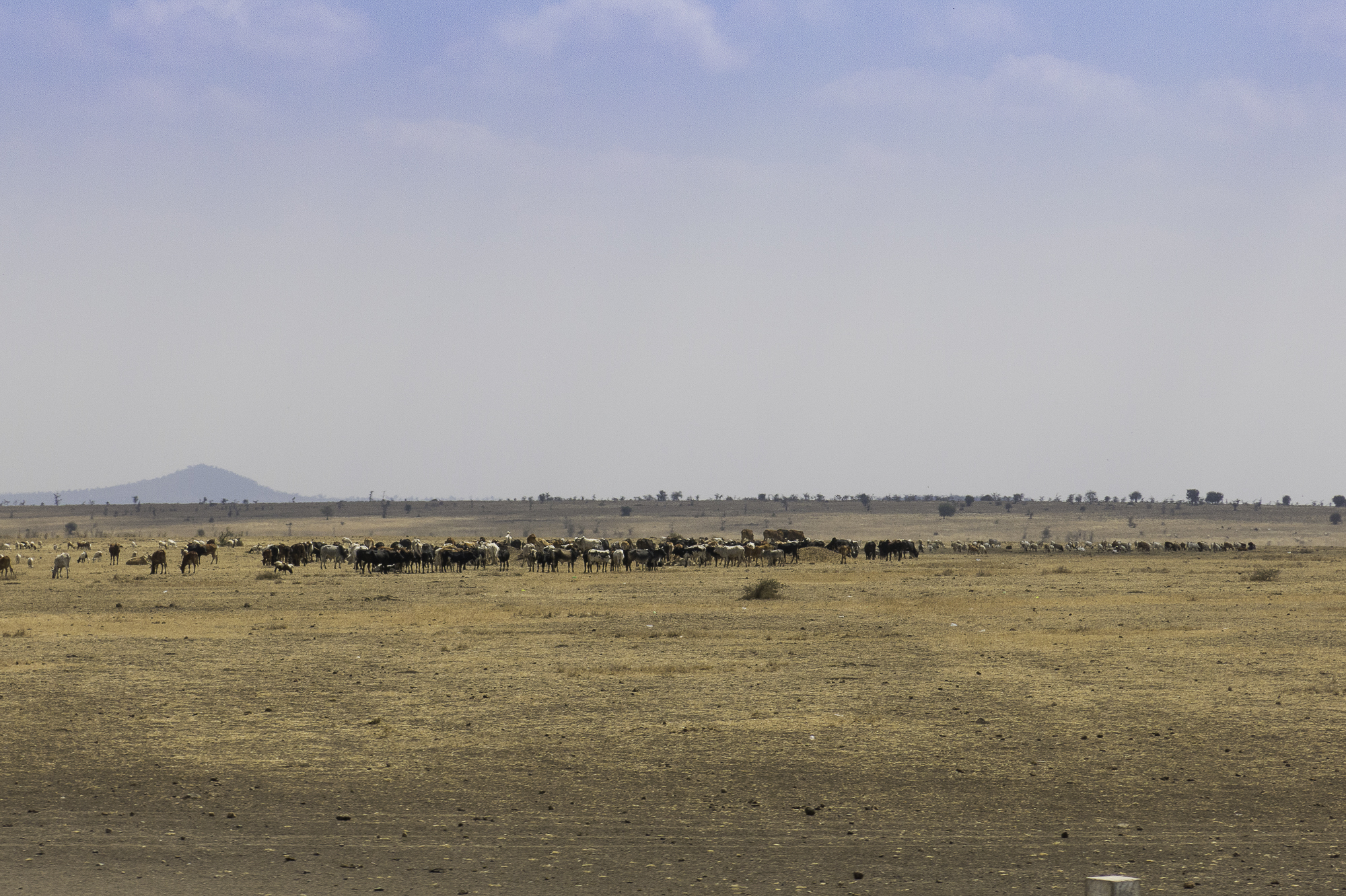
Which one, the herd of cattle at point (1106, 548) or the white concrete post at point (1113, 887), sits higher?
the white concrete post at point (1113, 887)

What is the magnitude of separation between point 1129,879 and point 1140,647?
64.5 feet

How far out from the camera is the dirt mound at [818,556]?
64.8m

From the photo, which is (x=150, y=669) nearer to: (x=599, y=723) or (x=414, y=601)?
(x=599, y=723)

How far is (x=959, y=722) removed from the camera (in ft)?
49.7

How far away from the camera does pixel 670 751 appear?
1362cm

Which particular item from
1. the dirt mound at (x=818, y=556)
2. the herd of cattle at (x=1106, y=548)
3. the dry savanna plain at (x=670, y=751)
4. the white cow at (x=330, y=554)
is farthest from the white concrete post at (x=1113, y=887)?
the herd of cattle at (x=1106, y=548)

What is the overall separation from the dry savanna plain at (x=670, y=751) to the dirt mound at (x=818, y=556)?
32603mm

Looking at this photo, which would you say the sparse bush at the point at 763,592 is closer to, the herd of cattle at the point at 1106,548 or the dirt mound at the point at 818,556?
the dirt mound at the point at 818,556

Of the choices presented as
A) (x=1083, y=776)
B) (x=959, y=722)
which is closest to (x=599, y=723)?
(x=959, y=722)

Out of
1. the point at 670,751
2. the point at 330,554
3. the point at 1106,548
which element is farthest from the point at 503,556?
the point at 1106,548

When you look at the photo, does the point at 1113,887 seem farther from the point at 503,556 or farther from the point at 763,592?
the point at 503,556

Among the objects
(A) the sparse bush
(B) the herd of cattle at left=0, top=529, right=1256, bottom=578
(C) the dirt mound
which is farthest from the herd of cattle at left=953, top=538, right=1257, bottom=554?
(A) the sparse bush

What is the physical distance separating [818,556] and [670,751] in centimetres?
5412

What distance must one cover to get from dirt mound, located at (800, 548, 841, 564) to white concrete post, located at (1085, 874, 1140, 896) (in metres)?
58.8
